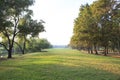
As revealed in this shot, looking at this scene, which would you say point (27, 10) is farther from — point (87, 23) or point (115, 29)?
point (115, 29)

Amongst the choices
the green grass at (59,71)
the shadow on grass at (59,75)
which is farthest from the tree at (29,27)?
the shadow on grass at (59,75)

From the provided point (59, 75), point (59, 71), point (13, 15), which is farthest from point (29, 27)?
point (59, 75)

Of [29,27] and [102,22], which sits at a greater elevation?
[102,22]

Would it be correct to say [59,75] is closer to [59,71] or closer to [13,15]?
[59,71]

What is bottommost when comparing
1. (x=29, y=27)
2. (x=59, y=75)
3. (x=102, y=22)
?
(x=59, y=75)

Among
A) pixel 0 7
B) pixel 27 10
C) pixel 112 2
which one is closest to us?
pixel 0 7

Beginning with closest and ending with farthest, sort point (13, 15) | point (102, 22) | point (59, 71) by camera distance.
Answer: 1. point (59, 71)
2. point (13, 15)
3. point (102, 22)

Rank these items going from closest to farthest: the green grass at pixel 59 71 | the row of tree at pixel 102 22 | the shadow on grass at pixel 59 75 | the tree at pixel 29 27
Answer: the shadow on grass at pixel 59 75, the green grass at pixel 59 71, the tree at pixel 29 27, the row of tree at pixel 102 22

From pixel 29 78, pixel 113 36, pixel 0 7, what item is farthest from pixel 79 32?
pixel 29 78

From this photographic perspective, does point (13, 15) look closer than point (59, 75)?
No

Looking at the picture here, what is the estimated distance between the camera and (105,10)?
46719 mm

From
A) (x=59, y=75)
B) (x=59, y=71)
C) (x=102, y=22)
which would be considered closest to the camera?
(x=59, y=75)

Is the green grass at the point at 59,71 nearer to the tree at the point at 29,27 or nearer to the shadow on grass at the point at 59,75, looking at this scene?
the shadow on grass at the point at 59,75

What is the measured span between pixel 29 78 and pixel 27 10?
2736cm
